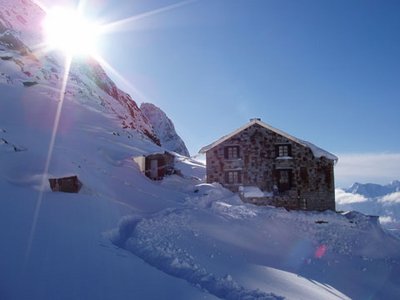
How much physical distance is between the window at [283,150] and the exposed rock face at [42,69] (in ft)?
59.6

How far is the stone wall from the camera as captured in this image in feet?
111

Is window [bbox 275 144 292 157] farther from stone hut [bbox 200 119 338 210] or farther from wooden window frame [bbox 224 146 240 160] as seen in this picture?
wooden window frame [bbox 224 146 240 160]

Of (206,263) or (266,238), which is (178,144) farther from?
(206,263)

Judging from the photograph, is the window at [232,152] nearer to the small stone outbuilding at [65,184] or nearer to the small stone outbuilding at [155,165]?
the small stone outbuilding at [155,165]

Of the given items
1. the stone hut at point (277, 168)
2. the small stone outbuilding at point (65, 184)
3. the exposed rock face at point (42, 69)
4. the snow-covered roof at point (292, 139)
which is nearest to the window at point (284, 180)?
the stone hut at point (277, 168)

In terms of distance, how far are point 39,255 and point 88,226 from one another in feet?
12.4

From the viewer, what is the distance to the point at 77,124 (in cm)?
3581

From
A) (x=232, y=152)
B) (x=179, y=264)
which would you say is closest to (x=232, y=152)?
(x=232, y=152)

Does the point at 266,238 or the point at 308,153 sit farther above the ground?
the point at 308,153

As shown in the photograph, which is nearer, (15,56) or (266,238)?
(266,238)

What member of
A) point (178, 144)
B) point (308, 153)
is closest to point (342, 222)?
point (308, 153)

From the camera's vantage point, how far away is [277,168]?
34219 mm

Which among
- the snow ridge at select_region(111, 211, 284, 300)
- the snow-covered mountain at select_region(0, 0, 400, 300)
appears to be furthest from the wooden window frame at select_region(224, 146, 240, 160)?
the snow ridge at select_region(111, 211, 284, 300)

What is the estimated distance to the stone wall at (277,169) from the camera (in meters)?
33.8
